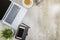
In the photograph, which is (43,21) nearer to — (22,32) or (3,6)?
(22,32)

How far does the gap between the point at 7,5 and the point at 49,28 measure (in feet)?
1.19

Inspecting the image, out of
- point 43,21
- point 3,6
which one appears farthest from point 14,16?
point 43,21

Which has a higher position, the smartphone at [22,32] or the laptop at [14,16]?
the laptop at [14,16]

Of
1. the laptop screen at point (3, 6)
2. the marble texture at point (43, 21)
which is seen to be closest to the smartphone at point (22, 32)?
the marble texture at point (43, 21)

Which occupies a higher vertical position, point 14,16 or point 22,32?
point 14,16

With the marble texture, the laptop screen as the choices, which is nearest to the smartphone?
the marble texture

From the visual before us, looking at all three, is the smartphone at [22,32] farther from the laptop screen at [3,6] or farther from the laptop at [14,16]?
the laptop screen at [3,6]

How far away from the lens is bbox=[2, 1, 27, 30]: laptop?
1.37 metres

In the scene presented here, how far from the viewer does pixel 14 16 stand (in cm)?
137

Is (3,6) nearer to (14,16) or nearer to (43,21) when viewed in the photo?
(14,16)

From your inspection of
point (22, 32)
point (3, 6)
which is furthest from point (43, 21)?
point (3, 6)

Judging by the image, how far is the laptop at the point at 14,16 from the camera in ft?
4.48

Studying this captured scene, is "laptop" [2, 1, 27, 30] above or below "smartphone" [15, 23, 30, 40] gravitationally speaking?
above

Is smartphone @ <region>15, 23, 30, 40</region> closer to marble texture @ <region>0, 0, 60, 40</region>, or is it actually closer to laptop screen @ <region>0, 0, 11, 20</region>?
marble texture @ <region>0, 0, 60, 40</region>
